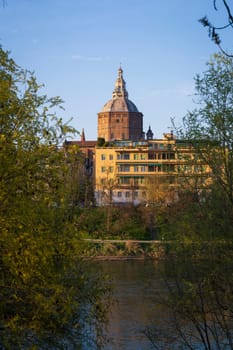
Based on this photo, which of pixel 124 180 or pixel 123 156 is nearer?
pixel 124 180

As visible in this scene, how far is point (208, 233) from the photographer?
1085cm

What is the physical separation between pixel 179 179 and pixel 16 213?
5529 millimetres

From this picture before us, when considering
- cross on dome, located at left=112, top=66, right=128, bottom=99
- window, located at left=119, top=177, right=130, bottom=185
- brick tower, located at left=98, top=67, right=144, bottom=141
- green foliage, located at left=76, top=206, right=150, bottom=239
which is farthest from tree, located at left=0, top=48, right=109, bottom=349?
cross on dome, located at left=112, top=66, right=128, bottom=99

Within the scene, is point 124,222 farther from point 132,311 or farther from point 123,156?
point 132,311

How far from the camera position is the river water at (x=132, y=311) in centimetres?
1554

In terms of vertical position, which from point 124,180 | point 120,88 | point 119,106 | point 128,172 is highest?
point 120,88

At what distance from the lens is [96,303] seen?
955 cm

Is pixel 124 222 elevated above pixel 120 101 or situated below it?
below

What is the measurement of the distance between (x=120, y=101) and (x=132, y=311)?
10285cm

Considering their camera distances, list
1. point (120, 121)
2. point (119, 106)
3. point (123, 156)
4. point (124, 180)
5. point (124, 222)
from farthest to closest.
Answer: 1. point (119, 106)
2. point (120, 121)
3. point (123, 156)
4. point (124, 180)
5. point (124, 222)

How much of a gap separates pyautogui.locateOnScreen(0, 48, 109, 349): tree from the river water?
96.4 inches

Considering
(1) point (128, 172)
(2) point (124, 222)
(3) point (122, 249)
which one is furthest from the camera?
(1) point (128, 172)

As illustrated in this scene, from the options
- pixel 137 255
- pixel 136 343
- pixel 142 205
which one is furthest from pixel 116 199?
pixel 136 343

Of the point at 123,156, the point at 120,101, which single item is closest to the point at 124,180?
the point at 123,156
